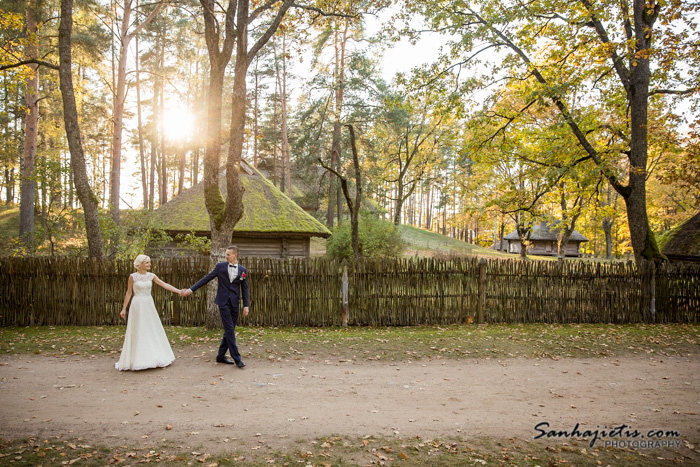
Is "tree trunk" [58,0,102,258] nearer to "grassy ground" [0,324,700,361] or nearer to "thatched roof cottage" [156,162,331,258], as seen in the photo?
"grassy ground" [0,324,700,361]

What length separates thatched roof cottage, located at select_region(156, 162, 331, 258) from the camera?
52.5ft

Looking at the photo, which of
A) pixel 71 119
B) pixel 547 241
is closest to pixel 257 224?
pixel 71 119

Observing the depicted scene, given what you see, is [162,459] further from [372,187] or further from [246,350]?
[372,187]

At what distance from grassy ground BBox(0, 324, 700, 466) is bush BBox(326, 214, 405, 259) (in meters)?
9.40

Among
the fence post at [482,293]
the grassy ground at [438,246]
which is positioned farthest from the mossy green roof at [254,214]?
the grassy ground at [438,246]

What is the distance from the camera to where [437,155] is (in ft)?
99.9

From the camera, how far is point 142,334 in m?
6.31

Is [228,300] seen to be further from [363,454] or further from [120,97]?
[120,97]

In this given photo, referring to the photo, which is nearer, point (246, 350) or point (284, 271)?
point (246, 350)

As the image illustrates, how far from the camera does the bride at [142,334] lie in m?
6.21

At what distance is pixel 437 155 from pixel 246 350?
25.9 metres

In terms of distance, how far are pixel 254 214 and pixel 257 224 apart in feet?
2.17

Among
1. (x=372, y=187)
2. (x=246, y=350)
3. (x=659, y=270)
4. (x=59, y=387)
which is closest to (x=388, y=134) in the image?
(x=372, y=187)

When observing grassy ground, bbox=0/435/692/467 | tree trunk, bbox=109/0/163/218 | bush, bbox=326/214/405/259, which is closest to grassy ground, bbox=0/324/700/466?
grassy ground, bbox=0/435/692/467
